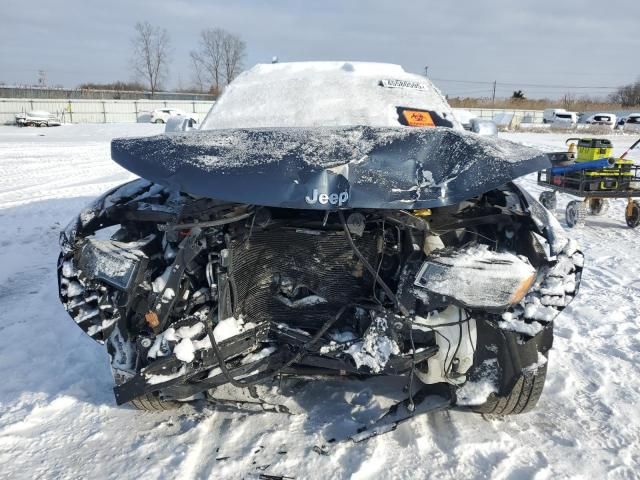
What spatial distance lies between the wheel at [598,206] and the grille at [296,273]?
7.32m

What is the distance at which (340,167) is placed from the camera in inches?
86.7

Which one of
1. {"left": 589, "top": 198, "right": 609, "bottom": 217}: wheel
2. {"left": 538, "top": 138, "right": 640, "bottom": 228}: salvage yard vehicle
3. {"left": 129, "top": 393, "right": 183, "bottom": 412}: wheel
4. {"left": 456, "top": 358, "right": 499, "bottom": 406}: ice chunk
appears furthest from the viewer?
{"left": 589, "top": 198, "right": 609, "bottom": 217}: wheel

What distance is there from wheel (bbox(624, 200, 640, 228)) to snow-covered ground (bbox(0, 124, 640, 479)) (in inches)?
154

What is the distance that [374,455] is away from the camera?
253 cm

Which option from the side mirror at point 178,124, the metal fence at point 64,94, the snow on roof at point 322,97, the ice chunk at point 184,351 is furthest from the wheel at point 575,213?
the metal fence at point 64,94

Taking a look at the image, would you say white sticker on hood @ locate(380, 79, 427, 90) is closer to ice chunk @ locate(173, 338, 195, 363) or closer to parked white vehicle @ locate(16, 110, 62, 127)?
ice chunk @ locate(173, 338, 195, 363)

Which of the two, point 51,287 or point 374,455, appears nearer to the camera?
point 374,455

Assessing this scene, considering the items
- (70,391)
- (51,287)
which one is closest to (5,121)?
(51,287)

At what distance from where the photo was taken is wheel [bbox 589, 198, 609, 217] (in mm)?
8484

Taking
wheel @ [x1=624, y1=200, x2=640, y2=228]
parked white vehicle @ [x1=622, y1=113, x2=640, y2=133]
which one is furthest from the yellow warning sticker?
parked white vehicle @ [x1=622, y1=113, x2=640, y2=133]

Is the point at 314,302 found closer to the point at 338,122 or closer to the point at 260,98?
the point at 338,122

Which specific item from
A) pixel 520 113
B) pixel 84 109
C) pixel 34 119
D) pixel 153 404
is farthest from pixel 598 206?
pixel 520 113

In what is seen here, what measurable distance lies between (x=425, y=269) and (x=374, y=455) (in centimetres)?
98

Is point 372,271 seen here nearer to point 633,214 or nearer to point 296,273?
point 296,273
